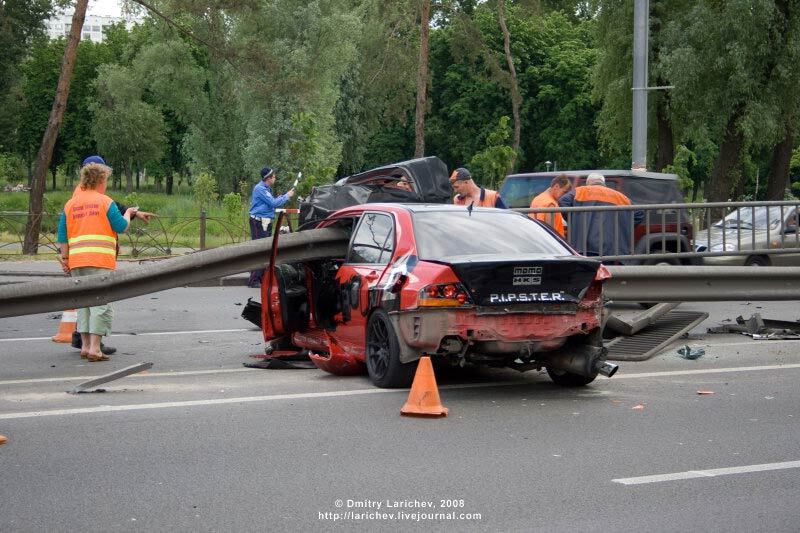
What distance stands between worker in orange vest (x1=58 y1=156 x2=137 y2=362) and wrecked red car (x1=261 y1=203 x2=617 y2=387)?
1763mm

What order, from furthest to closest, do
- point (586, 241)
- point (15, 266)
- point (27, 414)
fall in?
point (15, 266), point (586, 241), point (27, 414)

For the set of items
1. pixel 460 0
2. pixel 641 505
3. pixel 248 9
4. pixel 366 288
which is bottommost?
pixel 641 505

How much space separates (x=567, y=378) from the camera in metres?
9.72

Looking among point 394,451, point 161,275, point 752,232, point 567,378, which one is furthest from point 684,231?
point 394,451

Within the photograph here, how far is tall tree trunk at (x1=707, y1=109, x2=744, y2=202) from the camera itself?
33.2 meters

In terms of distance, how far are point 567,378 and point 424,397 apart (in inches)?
74.4

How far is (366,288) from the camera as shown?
9.72m

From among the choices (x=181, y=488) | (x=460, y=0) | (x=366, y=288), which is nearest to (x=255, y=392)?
(x=366, y=288)

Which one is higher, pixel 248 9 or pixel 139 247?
pixel 248 9

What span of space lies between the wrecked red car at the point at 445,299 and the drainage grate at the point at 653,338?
1996 millimetres

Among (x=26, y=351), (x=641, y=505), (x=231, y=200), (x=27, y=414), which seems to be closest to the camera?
(x=641, y=505)

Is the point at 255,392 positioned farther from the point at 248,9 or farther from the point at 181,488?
the point at 248,9

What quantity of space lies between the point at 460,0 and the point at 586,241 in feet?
227

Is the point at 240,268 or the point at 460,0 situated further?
the point at 460,0
